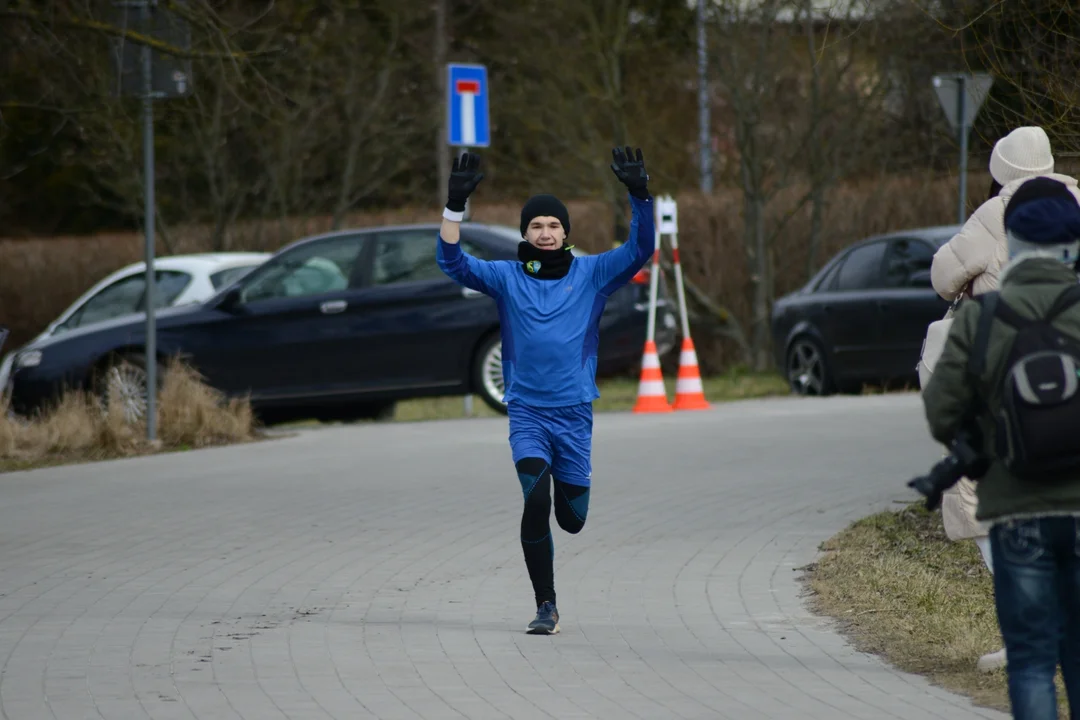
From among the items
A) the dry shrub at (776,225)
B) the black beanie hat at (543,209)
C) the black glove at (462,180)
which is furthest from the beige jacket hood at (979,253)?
the dry shrub at (776,225)

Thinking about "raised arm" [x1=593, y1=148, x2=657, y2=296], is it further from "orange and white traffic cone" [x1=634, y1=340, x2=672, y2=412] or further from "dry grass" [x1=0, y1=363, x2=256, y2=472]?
"orange and white traffic cone" [x1=634, y1=340, x2=672, y2=412]

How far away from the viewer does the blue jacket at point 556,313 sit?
7352 mm

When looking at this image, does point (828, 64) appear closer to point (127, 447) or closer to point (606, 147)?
point (606, 147)

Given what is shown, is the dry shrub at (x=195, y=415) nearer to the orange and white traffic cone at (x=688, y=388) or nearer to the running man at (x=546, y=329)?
the orange and white traffic cone at (x=688, y=388)

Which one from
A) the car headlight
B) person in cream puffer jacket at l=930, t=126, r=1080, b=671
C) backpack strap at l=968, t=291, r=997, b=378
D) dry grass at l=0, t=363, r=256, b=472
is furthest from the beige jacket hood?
the car headlight

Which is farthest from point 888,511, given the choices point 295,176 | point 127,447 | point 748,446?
point 295,176

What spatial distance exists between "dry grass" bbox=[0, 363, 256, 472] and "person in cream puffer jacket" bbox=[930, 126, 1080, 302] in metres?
8.61

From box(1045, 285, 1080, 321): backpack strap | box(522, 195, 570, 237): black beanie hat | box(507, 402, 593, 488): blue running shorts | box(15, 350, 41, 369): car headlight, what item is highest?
box(522, 195, 570, 237): black beanie hat

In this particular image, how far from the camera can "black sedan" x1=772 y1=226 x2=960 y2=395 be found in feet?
58.1

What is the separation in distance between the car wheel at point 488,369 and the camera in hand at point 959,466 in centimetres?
1169

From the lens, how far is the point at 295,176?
2909 cm

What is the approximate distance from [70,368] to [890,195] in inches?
468

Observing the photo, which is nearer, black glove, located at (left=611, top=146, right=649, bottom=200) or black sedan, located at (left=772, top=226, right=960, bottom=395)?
black glove, located at (left=611, top=146, right=649, bottom=200)

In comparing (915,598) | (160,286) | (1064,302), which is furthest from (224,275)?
(1064,302)
